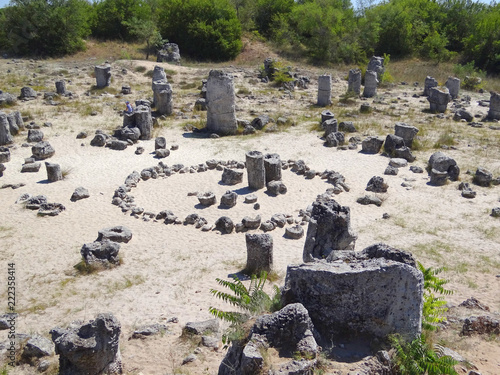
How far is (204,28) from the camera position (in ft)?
133

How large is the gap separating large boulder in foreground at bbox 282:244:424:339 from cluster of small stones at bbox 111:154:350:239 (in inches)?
234

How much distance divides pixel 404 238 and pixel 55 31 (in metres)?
36.1

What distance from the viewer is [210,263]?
1105 cm

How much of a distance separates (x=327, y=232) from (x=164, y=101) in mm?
15958

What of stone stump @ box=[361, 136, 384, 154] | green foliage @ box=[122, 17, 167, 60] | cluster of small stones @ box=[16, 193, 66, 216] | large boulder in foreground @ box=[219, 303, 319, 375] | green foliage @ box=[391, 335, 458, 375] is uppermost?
green foliage @ box=[122, 17, 167, 60]

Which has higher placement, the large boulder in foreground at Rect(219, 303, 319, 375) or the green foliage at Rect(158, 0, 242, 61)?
the green foliage at Rect(158, 0, 242, 61)

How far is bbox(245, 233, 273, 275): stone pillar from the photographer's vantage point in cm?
1038

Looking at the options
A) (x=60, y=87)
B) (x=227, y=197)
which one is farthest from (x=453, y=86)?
(x=60, y=87)

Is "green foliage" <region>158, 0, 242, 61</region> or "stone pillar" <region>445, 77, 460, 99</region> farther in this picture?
"green foliage" <region>158, 0, 242, 61</region>

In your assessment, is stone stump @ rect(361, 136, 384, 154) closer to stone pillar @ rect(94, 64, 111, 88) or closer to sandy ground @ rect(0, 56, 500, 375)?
sandy ground @ rect(0, 56, 500, 375)

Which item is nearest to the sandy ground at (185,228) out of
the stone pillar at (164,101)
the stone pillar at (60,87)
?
the stone pillar at (164,101)

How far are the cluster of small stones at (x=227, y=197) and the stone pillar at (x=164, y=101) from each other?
7330mm

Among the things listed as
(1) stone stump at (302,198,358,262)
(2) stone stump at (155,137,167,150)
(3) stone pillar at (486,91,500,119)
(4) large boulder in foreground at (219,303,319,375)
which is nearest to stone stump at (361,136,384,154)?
(2) stone stump at (155,137,167,150)

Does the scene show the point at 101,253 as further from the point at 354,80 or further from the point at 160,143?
the point at 354,80
